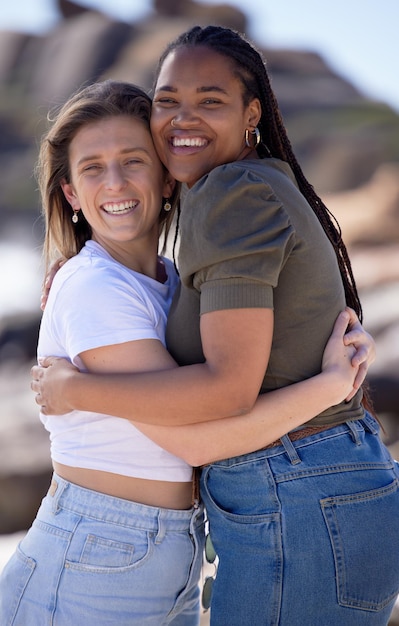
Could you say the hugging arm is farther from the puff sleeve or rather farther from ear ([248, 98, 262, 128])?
ear ([248, 98, 262, 128])

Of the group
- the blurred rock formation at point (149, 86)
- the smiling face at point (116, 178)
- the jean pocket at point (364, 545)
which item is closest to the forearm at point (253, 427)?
the jean pocket at point (364, 545)

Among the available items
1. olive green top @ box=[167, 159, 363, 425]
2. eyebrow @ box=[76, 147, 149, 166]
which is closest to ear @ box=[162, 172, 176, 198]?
eyebrow @ box=[76, 147, 149, 166]

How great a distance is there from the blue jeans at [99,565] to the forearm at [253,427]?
18 centimetres

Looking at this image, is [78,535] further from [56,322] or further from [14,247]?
[14,247]

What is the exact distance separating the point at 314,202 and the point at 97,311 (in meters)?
0.71

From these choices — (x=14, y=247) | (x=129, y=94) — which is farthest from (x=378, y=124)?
(x=129, y=94)

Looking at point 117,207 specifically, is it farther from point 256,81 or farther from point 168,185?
point 256,81

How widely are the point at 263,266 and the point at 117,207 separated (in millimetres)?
644

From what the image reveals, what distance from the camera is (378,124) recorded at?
42.3 ft

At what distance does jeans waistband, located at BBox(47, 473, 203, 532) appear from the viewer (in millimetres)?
2084

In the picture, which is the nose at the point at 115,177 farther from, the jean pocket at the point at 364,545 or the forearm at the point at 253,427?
the jean pocket at the point at 364,545

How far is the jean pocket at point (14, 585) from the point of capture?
2088 millimetres

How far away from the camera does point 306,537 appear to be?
195 centimetres

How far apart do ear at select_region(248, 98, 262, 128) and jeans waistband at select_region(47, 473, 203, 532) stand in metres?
1.04
